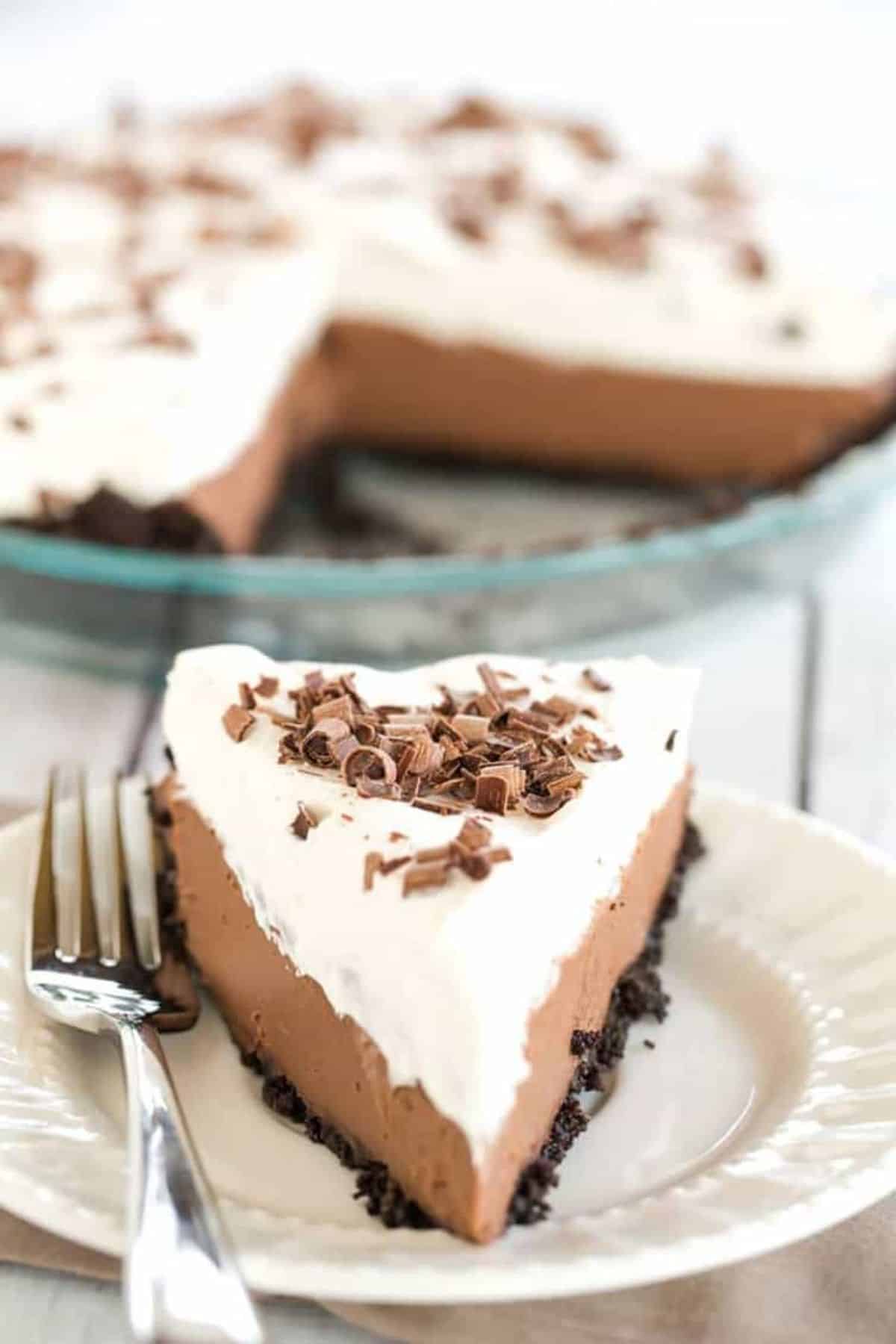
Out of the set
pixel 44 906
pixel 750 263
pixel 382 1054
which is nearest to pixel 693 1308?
pixel 382 1054

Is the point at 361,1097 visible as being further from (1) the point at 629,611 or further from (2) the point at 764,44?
(2) the point at 764,44

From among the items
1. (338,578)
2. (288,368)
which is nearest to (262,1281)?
(338,578)

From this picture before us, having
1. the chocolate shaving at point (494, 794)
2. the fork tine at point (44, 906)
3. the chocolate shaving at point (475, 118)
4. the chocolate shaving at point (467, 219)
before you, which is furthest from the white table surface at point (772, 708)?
the chocolate shaving at point (475, 118)

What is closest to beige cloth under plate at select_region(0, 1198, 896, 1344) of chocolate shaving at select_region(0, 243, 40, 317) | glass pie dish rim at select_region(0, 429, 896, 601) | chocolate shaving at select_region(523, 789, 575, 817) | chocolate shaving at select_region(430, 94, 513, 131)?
chocolate shaving at select_region(523, 789, 575, 817)

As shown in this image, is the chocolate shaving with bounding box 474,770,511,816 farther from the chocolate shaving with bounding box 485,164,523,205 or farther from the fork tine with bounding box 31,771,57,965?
the chocolate shaving with bounding box 485,164,523,205

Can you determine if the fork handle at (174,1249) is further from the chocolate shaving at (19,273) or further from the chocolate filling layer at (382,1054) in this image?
the chocolate shaving at (19,273)
